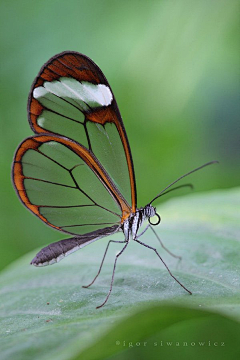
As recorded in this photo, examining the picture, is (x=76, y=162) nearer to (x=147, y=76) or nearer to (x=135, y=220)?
(x=135, y=220)

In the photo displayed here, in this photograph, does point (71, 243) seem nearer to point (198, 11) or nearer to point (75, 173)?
point (75, 173)

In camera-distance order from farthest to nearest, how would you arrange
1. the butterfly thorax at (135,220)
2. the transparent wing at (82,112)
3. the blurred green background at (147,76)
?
the blurred green background at (147,76), the butterfly thorax at (135,220), the transparent wing at (82,112)

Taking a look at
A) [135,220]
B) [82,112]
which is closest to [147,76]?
[82,112]

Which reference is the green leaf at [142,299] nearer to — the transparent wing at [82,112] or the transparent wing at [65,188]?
the transparent wing at [65,188]

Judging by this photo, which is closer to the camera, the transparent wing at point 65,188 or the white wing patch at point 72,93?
the white wing patch at point 72,93

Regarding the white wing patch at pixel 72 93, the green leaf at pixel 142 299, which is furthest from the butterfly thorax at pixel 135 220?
the white wing patch at pixel 72 93

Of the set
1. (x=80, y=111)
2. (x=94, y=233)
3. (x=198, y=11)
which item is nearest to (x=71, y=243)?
(x=94, y=233)

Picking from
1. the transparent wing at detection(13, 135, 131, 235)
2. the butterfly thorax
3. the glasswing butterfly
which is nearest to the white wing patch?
the glasswing butterfly
